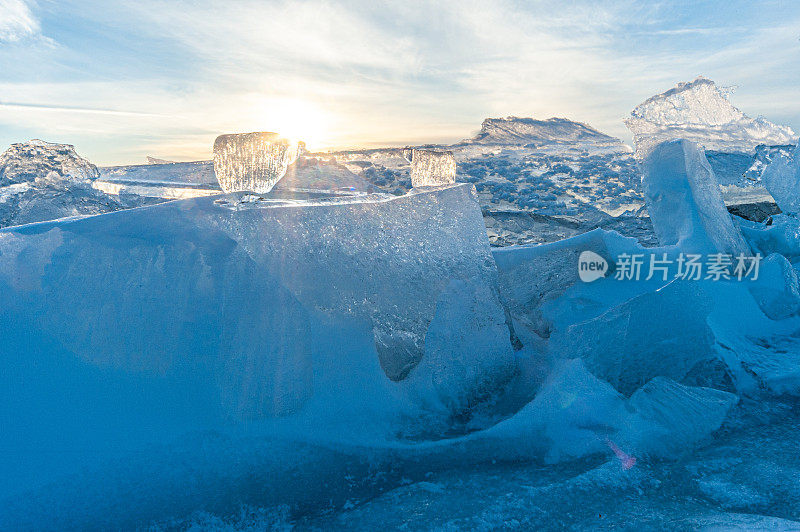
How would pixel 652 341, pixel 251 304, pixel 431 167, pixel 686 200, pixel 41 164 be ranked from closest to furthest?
pixel 251 304, pixel 652 341, pixel 431 167, pixel 686 200, pixel 41 164

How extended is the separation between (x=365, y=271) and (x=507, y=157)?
57.7 feet

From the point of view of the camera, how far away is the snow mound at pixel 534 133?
27.4 m

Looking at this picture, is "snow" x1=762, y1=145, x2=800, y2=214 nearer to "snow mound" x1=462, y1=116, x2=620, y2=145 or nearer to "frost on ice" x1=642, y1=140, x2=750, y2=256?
"frost on ice" x1=642, y1=140, x2=750, y2=256

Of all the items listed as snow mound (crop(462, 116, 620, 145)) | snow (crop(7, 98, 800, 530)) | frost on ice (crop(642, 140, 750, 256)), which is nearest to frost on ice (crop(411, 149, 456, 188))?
snow (crop(7, 98, 800, 530))

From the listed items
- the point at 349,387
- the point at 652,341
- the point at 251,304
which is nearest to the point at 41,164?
the point at 251,304

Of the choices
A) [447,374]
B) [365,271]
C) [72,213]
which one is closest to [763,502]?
[447,374]

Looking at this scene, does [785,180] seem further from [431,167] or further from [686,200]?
[431,167]

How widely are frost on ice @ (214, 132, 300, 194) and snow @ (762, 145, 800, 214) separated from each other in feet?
15.0

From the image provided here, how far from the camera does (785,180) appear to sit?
4.41 meters

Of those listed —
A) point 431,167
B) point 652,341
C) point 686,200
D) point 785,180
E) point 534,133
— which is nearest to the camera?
point 652,341

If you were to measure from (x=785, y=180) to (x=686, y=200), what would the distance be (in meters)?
1.97

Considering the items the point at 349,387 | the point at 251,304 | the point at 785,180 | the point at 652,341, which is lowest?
the point at 349,387

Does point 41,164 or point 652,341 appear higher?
point 41,164

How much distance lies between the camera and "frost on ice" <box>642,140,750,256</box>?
123 inches
